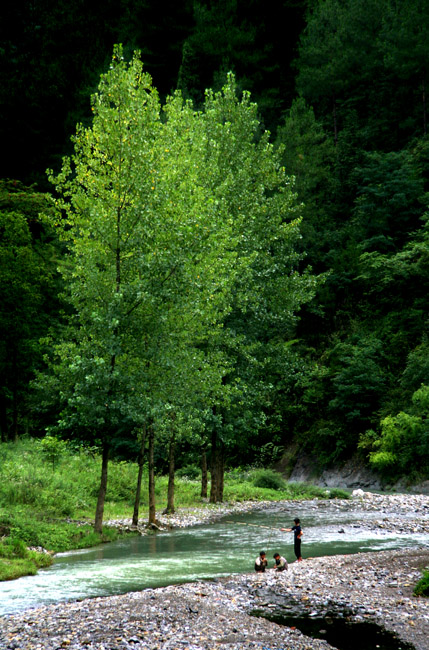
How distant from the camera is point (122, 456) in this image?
40.5 m

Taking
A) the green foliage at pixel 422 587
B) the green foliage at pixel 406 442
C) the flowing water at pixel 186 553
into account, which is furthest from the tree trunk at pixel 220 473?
the green foliage at pixel 422 587

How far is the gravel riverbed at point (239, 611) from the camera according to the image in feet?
31.2

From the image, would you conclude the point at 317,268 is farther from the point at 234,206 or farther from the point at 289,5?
the point at 289,5

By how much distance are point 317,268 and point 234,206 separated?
21.4 metres

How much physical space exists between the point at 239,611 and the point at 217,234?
1429 cm

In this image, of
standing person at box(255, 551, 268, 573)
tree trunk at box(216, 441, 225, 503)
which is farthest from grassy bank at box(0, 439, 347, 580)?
standing person at box(255, 551, 268, 573)

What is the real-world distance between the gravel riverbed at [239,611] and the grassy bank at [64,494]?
466 centimetres

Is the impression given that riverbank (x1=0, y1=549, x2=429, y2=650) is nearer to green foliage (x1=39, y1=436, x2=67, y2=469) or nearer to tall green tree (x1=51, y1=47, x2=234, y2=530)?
tall green tree (x1=51, y1=47, x2=234, y2=530)

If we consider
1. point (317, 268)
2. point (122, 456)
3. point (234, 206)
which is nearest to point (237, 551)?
point (234, 206)

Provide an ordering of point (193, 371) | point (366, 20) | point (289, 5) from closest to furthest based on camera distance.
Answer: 1. point (193, 371)
2. point (366, 20)
3. point (289, 5)

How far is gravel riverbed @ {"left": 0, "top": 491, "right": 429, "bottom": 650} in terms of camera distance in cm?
952

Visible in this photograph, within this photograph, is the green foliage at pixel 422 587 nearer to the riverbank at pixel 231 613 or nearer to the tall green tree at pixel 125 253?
the riverbank at pixel 231 613

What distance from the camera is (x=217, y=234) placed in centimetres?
2234

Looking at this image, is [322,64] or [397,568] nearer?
[397,568]
